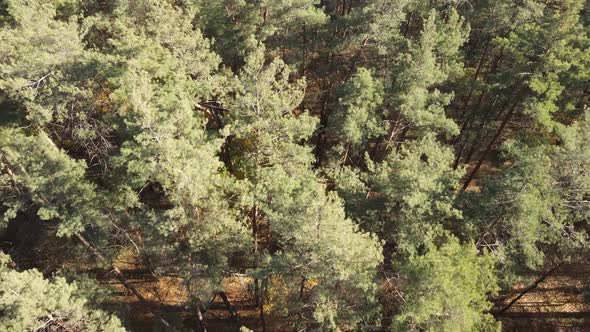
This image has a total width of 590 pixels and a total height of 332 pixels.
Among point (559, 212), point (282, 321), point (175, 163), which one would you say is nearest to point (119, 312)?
point (175, 163)

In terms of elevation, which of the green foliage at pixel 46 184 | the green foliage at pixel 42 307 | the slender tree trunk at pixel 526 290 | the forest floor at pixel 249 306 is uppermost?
the green foliage at pixel 46 184

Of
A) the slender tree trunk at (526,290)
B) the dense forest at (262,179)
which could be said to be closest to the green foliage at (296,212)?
the dense forest at (262,179)

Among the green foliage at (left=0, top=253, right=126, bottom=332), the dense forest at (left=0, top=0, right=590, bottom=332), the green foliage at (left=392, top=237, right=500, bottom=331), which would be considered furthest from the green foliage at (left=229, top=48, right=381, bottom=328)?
the green foliage at (left=0, top=253, right=126, bottom=332)

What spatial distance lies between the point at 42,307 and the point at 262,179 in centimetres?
924

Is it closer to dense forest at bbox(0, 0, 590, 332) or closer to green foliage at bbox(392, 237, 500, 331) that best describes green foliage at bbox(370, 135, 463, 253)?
dense forest at bbox(0, 0, 590, 332)

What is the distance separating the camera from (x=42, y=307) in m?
14.7

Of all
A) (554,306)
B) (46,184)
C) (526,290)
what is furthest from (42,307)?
(554,306)

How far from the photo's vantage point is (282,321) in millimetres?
25250

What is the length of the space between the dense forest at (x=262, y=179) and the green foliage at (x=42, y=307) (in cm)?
8

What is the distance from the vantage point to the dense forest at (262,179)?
620 inches

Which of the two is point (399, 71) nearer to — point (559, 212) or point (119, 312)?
point (559, 212)

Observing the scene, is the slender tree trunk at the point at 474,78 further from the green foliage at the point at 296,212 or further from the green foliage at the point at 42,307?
the green foliage at the point at 42,307

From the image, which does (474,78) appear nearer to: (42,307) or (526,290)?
(526,290)

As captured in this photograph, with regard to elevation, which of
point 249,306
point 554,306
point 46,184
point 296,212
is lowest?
point 249,306
